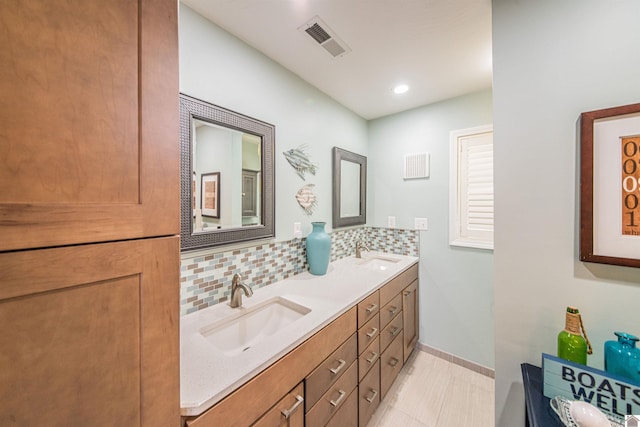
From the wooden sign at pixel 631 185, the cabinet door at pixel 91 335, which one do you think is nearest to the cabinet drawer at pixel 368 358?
the cabinet door at pixel 91 335

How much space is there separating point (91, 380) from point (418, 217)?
2.40 metres

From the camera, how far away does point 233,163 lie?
1.40 m

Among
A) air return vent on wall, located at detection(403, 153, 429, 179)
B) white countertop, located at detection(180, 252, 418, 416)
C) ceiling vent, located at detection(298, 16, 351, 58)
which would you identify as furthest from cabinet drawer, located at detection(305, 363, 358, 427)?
ceiling vent, located at detection(298, 16, 351, 58)

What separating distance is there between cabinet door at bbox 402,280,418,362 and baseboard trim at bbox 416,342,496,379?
12cm

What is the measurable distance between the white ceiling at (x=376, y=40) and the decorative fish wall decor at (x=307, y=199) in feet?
A: 2.91

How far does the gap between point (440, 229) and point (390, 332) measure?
3.54ft

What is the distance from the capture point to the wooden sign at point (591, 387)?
0.72m

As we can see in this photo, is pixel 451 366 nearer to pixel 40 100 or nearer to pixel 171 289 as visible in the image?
pixel 171 289

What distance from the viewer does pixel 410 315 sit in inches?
84.4

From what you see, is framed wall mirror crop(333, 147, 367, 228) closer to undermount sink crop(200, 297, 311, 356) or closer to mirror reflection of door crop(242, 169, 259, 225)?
mirror reflection of door crop(242, 169, 259, 225)

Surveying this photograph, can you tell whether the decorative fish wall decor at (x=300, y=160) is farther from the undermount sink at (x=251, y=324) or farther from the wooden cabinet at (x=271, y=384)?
the wooden cabinet at (x=271, y=384)

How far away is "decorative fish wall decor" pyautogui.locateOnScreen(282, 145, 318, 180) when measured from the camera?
176 cm

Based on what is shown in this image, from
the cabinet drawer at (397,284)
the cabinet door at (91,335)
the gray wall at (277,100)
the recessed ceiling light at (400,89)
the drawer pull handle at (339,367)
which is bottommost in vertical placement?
the drawer pull handle at (339,367)

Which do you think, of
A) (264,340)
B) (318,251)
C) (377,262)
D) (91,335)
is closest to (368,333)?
(318,251)
